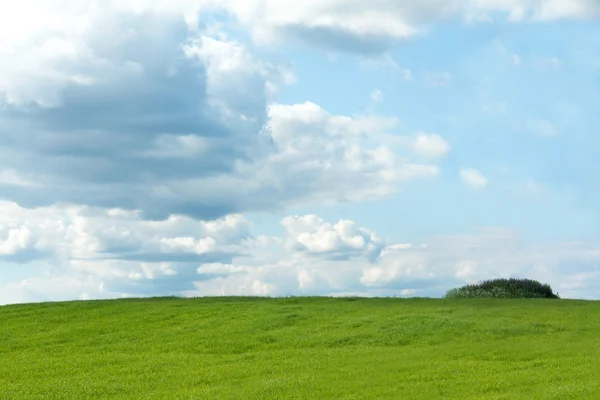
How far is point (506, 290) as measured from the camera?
4562 centimetres

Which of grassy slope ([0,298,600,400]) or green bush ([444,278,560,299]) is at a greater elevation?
green bush ([444,278,560,299])

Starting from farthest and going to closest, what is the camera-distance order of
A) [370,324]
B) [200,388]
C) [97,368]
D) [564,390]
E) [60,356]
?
[370,324]
[60,356]
[97,368]
[200,388]
[564,390]

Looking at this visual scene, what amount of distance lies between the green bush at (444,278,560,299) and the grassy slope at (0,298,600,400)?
24.1ft

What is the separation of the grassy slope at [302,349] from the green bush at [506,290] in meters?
7.34

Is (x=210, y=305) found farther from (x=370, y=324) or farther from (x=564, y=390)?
(x=564, y=390)

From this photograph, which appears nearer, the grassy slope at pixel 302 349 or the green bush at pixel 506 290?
the grassy slope at pixel 302 349

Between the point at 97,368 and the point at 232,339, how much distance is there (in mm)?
5877

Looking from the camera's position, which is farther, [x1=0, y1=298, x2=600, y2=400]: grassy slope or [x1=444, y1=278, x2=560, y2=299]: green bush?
[x1=444, y1=278, x2=560, y2=299]: green bush

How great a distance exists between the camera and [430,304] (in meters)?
37.4

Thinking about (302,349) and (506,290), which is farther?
(506,290)

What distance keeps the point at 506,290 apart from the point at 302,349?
21.2 meters

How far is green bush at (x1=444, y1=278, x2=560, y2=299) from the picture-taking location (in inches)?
1779

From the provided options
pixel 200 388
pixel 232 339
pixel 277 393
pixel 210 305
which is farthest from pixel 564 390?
pixel 210 305

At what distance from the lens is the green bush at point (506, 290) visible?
45188mm
